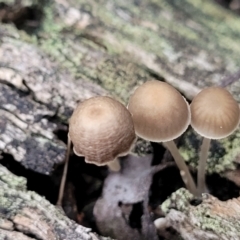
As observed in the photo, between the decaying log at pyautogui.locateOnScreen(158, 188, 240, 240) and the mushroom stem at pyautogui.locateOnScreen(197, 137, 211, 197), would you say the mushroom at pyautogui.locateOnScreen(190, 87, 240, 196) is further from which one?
the decaying log at pyautogui.locateOnScreen(158, 188, 240, 240)

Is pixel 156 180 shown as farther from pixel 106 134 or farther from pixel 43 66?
pixel 43 66

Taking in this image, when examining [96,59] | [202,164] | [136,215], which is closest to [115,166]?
[136,215]

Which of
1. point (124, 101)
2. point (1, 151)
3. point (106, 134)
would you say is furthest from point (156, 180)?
point (1, 151)

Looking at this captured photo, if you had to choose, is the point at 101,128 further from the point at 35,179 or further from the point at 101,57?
the point at 101,57

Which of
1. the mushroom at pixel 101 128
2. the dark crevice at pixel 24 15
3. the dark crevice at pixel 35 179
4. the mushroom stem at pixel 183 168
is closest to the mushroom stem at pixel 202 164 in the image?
the mushroom stem at pixel 183 168

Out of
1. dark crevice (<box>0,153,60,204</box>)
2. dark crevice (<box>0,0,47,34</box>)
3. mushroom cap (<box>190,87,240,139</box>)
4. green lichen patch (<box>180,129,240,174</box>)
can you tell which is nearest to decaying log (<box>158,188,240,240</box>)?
green lichen patch (<box>180,129,240,174</box>)
